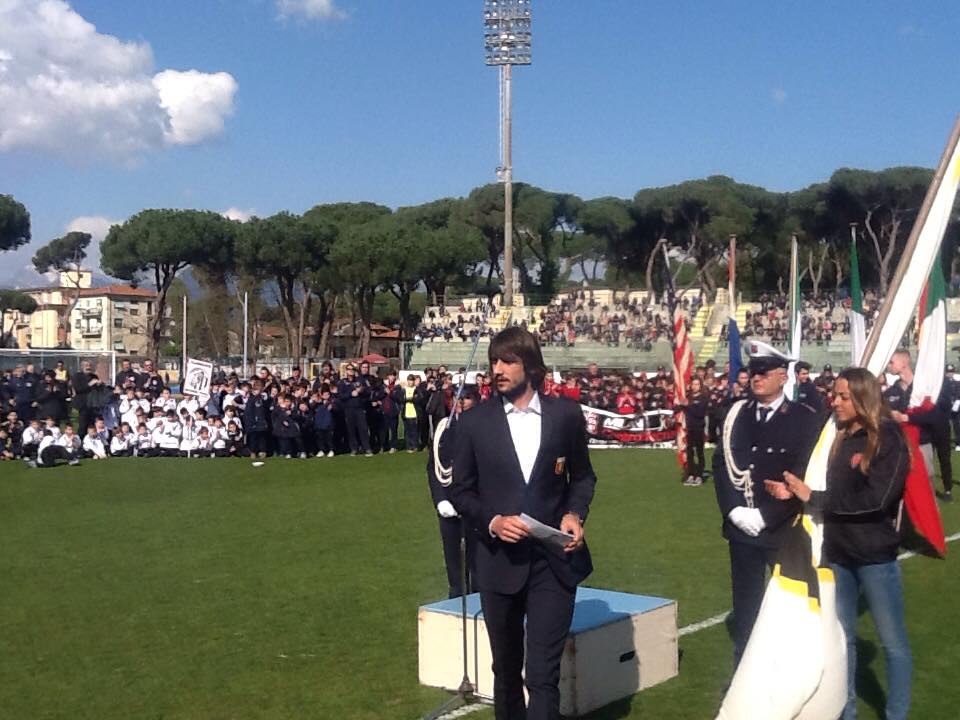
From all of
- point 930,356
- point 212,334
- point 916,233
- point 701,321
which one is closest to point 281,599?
point 930,356

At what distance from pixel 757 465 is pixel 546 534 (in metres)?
1.30

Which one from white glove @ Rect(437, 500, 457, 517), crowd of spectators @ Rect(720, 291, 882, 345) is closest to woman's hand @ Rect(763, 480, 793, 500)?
white glove @ Rect(437, 500, 457, 517)

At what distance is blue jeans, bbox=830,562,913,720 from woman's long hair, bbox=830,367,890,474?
18.4 inches

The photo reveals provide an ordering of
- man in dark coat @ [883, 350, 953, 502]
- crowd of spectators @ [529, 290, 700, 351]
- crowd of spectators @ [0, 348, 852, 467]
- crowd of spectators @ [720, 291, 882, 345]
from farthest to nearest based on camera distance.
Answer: crowd of spectators @ [529, 290, 700, 351] → crowd of spectators @ [720, 291, 882, 345] → crowd of spectators @ [0, 348, 852, 467] → man in dark coat @ [883, 350, 953, 502]

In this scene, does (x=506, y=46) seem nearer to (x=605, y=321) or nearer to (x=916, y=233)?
(x=605, y=321)

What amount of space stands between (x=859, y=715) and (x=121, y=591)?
18.3 feet

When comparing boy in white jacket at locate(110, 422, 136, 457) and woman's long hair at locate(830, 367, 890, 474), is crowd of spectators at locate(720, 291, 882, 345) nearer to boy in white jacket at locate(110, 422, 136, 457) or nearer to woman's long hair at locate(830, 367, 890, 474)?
boy in white jacket at locate(110, 422, 136, 457)

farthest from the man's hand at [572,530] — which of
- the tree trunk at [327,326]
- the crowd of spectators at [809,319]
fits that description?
the tree trunk at [327,326]

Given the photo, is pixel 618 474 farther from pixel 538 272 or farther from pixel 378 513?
pixel 538 272

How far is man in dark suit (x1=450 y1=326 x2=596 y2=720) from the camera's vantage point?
4387mm

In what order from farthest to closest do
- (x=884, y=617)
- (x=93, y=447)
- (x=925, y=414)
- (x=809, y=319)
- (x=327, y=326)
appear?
(x=327, y=326)
(x=809, y=319)
(x=93, y=447)
(x=925, y=414)
(x=884, y=617)

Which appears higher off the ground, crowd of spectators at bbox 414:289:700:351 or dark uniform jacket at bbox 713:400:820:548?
crowd of spectators at bbox 414:289:700:351

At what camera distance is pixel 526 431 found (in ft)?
14.5

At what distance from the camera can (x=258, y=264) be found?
6031cm
